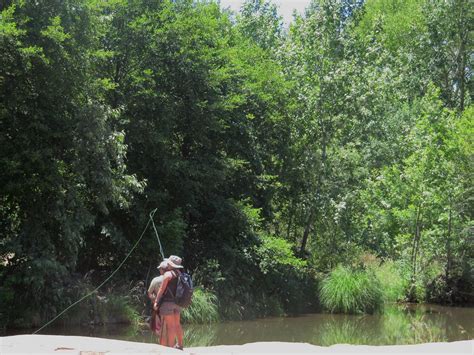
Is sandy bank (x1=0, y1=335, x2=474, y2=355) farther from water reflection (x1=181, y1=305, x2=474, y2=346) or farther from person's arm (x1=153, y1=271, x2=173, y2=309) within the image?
water reflection (x1=181, y1=305, x2=474, y2=346)

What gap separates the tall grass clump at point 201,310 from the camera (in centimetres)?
1872

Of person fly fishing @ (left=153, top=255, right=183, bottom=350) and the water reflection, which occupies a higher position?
person fly fishing @ (left=153, top=255, right=183, bottom=350)

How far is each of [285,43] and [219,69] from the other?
6.10 metres

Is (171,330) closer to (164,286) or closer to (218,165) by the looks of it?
(164,286)

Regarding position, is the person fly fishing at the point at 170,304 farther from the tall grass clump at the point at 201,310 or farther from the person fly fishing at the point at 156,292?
the tall grass clump at the point at 201,310

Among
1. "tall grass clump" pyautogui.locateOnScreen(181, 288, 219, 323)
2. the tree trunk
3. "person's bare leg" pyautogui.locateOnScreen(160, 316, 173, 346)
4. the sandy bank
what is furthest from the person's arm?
the tree trunk

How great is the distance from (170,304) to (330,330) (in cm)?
864

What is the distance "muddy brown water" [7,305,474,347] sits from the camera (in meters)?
16.3

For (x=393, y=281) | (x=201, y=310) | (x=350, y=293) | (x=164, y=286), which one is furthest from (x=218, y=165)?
(x=164, y=286)

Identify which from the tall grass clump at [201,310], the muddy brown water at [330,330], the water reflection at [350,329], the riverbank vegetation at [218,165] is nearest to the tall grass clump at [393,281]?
the riverbank vegetation at [218,165]

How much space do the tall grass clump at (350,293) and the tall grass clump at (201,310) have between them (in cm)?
456

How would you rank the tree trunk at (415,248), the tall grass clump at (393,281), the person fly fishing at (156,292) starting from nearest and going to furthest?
1. the person fly fishing at (156,292)
2. the tall grass clump at (393,281)
3. the tree trunk at (415,248)

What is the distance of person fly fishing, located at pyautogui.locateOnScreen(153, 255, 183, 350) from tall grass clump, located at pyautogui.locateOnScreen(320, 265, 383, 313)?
12.0m

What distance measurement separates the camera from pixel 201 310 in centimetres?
1898
